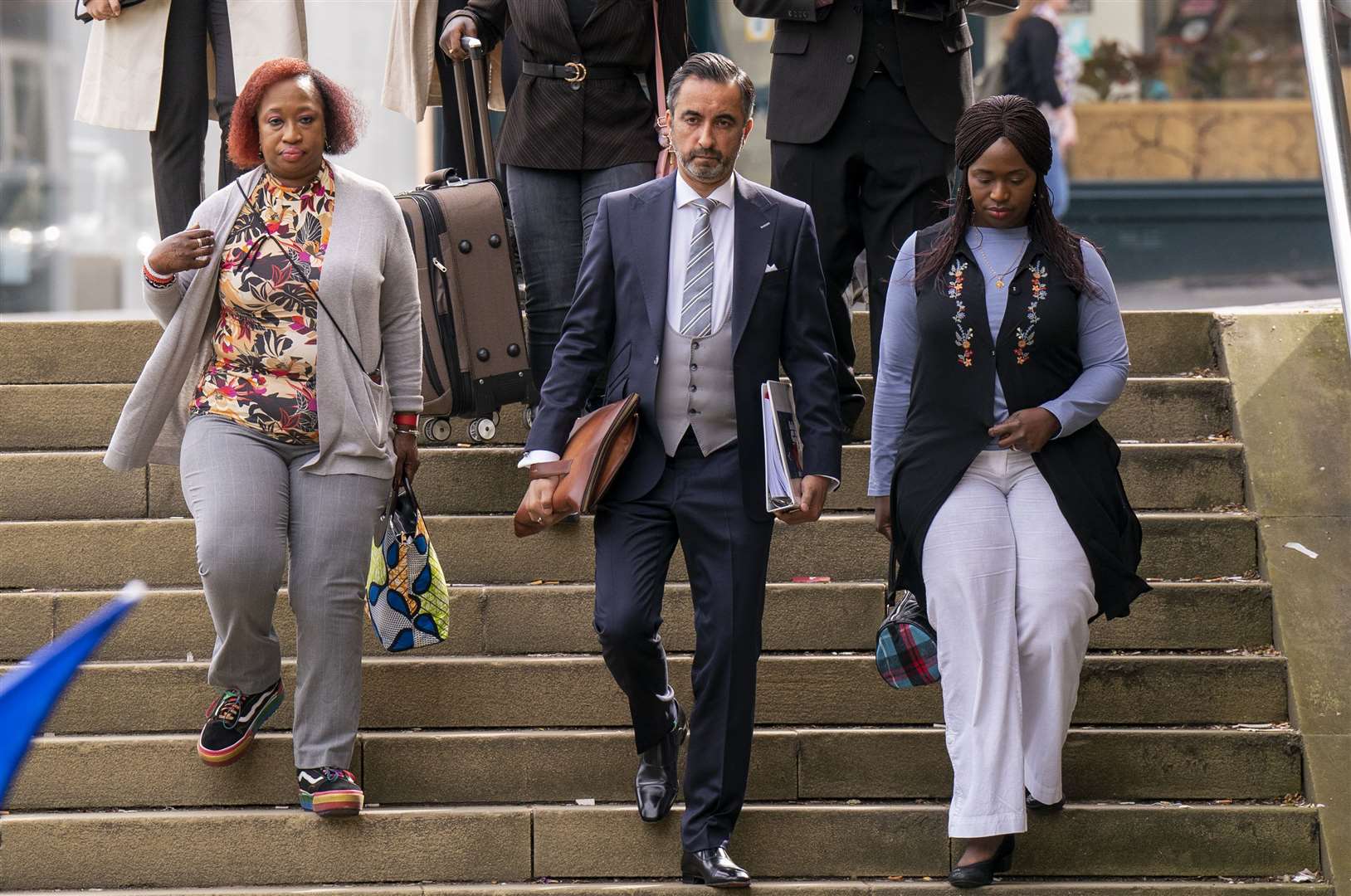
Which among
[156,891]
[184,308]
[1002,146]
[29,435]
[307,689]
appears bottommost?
[156,891]

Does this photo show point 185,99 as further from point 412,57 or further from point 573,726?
point 573,726

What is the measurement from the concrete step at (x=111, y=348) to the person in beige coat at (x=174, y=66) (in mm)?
457

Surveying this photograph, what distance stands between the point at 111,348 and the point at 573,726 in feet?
8.60

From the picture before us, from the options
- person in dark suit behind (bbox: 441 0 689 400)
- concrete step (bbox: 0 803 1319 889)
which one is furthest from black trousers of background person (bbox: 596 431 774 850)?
person in dark suit behind (bbox: 441 0 689 400)

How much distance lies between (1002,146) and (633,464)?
128cm

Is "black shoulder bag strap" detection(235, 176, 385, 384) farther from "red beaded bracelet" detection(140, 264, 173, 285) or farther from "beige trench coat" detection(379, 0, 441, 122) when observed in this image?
"beige trench coat" detection(379, 0, 441, 122)

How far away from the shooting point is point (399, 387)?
548 centimetres

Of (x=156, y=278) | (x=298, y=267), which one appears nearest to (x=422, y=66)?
(x=298, y=267)

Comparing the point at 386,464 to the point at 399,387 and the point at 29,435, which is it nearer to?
the point at 399,387

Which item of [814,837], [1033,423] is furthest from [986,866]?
[1033,423]

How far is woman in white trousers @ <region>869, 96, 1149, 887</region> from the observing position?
478cm

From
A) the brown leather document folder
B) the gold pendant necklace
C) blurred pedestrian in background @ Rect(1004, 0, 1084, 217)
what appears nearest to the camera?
the brown leather document folder

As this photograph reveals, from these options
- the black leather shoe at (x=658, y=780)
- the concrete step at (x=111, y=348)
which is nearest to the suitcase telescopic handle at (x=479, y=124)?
the concrete step at (x=111, y=348)

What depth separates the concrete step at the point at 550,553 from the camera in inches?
246
